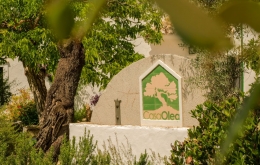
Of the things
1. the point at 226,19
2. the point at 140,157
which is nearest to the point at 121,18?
the point at 140,157

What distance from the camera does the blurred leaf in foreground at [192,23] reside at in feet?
0.68

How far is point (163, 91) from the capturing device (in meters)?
4.99

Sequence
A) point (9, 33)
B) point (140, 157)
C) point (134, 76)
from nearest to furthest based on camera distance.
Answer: point (140, 157) → point (134, 76) → point (9, 33)

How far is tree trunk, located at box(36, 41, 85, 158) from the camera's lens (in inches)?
235

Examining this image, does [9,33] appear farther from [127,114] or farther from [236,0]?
[236,0]

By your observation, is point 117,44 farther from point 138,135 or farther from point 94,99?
point 138,135

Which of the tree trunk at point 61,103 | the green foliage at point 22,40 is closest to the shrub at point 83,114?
the green foliage at point 22,40

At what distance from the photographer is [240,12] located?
0.22 metres

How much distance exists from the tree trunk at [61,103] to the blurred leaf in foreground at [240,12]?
18.9ft

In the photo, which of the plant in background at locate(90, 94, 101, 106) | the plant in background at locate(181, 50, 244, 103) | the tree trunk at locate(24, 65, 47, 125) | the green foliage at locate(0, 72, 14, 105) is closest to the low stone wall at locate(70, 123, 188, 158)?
the plant in background at locate(181, 50, 244, 103)

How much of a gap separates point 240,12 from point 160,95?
4.80 metres

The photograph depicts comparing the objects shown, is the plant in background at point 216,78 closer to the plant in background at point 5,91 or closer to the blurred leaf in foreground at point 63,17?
the blurred leaf in foreground at point 63,17

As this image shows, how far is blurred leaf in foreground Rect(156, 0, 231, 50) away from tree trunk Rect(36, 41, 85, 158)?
5758 millimetres

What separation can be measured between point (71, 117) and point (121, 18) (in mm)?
3460
